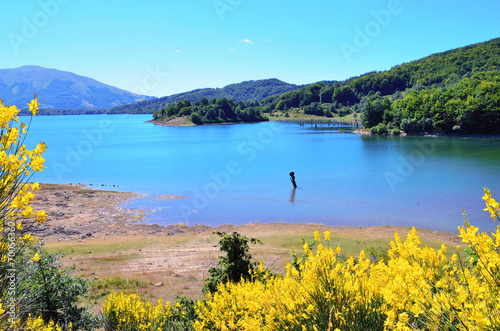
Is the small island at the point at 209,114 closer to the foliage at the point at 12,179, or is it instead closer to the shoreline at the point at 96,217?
the shoreline at the point at 96,217

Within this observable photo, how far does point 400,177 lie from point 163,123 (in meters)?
123

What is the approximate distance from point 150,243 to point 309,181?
19711 mm

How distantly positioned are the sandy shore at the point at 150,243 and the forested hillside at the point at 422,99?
198ft

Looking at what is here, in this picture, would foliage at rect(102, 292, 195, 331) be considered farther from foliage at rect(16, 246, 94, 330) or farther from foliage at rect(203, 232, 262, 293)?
foliage at rect(203, 232, 262, 293)

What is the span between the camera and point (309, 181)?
Answer: 3281 cm

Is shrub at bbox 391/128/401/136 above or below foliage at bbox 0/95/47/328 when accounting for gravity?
below

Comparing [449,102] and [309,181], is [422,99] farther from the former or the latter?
→ [309,181]

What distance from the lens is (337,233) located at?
17.9m

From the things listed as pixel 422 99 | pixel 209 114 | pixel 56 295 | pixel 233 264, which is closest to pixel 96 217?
pixel 56 295

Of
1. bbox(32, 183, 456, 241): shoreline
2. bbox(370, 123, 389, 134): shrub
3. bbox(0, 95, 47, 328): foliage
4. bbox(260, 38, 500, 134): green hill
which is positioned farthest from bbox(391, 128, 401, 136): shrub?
bbox(0, 95, 47, 328): foliage

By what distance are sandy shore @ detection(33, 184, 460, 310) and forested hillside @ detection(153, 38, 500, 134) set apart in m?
60.3

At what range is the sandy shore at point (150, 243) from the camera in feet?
37.2

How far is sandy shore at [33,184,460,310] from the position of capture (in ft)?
37.2

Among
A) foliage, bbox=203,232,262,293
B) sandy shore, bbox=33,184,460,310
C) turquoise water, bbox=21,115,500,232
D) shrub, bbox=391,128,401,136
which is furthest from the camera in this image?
shrub, bbox=391,128,401,136
